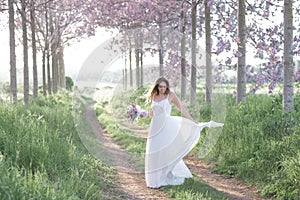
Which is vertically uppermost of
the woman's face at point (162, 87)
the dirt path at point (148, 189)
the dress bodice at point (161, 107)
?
the woman's face at point (162, 87)

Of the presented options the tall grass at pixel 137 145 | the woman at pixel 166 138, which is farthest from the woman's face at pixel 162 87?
the tall grass at pixel 137 145

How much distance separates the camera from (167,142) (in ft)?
25.1

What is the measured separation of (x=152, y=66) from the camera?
1939 cm

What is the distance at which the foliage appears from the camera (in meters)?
6.38

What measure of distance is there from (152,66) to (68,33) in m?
7.84

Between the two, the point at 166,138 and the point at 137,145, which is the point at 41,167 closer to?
the point at 166,138

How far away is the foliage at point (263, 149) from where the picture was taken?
6.38 m

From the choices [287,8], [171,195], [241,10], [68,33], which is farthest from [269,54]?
[68,33]

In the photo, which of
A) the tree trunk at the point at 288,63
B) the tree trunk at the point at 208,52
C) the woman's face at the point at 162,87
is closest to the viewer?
the woman's face at the point at 162,87

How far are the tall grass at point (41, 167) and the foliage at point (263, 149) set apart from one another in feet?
7.86

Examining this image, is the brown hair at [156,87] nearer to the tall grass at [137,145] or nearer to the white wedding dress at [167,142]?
the white wedding dress at [167,142]

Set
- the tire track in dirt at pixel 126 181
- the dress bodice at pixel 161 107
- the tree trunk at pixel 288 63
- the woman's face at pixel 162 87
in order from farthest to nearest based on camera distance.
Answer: the tree trunk at pixel 288 63 → the dress bodice at pixel 161 107 → the woman's face at pixel 162 87 → the tire track in dirt at pixel 126 181

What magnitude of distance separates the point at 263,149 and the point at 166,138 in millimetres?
1729

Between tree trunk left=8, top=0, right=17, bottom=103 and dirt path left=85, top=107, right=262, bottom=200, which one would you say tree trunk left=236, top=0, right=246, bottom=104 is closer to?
dirt path left=85, top=107, right=262, bottom=200
